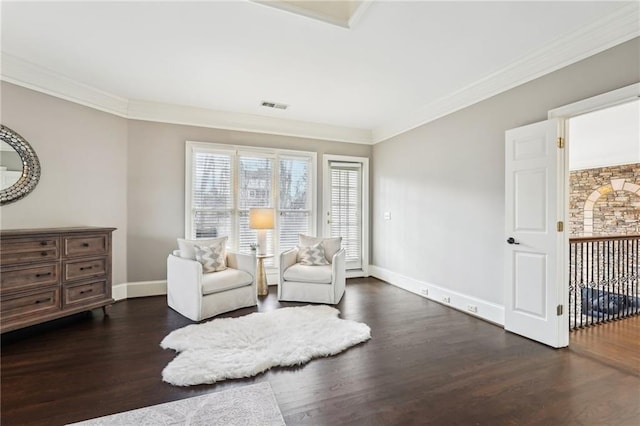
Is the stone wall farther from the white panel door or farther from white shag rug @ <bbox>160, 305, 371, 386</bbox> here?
white shag rug @ <bbox>160, 305, 371, 386</bbox>

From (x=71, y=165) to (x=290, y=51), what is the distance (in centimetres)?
312

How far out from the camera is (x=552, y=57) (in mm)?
2764

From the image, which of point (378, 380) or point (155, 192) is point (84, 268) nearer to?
point (155, 192)

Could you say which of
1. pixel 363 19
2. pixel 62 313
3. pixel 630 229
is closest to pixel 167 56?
pixel 363 19

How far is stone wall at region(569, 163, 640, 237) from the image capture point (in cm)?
591

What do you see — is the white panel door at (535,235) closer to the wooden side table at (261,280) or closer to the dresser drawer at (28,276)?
the wooden side table at (261,280)

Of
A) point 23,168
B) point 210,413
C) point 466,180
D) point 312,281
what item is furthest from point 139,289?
point 466,180

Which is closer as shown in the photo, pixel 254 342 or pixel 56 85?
pixel 254 342

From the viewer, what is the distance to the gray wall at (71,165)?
325cm

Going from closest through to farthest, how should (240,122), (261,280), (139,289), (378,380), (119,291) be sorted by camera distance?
(378,380), (119,291), (139,289), (261,280), (240,122)

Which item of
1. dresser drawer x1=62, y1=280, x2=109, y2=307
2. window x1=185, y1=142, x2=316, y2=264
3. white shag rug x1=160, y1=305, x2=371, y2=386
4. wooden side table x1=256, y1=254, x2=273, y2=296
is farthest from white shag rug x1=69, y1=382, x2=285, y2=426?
window x1=185, y1=142, x2=316, y2=264

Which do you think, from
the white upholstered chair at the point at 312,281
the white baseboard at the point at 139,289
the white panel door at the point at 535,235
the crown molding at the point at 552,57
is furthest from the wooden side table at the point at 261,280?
the crown molding at the point at 552,57

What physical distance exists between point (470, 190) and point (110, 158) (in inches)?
193

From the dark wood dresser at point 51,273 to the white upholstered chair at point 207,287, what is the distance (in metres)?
0.79
